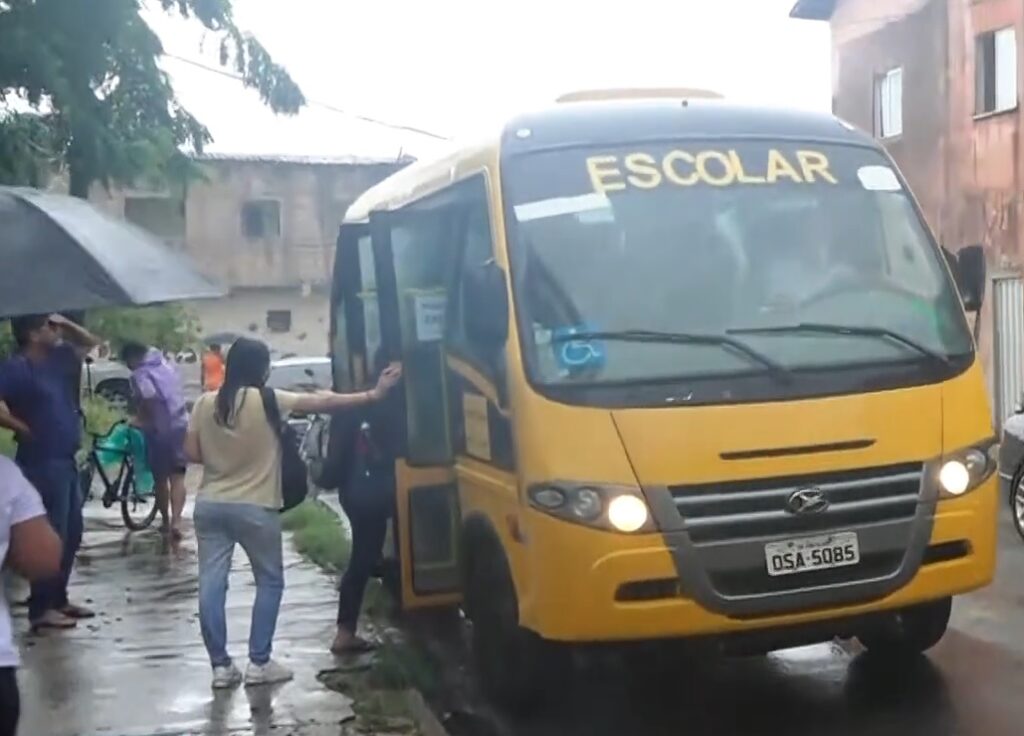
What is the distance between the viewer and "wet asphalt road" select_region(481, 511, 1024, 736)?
661 cm

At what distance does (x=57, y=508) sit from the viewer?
8672 mm

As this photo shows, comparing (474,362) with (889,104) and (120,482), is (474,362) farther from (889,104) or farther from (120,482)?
(889,104)

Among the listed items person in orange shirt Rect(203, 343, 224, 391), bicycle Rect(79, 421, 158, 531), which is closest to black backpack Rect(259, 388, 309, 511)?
bicycle Rect(79, 421, 158, 531)

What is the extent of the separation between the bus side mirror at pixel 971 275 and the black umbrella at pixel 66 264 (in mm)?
3541

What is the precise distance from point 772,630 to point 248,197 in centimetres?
3652

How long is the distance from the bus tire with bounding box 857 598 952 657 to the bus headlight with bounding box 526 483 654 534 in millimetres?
1619

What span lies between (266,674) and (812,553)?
2.78 meters

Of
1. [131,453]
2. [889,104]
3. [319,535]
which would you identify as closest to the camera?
[319,535]

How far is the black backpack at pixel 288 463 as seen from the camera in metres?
7.25

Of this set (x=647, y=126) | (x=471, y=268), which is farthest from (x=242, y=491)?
(x=647, y=126)

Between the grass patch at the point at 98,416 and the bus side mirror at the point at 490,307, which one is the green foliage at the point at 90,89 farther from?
the bus side mirror at the point at 490,307

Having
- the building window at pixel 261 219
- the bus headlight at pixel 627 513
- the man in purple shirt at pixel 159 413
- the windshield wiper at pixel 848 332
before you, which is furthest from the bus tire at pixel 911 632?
the building window at pixel 261 219

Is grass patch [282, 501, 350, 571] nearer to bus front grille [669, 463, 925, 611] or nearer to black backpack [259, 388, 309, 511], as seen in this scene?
black backpack [259, 388, 309, 511]

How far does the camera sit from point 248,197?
41.4 meters
